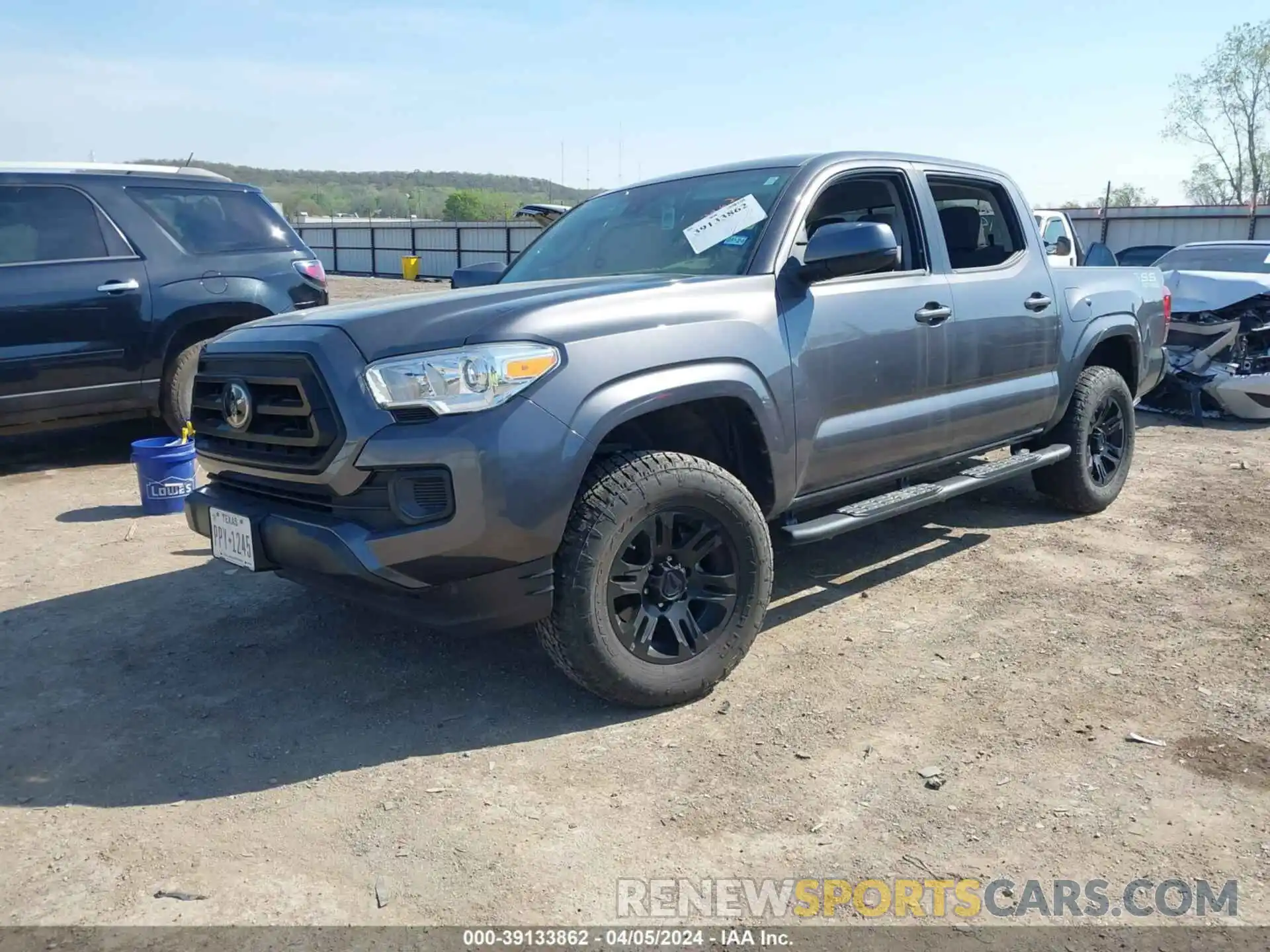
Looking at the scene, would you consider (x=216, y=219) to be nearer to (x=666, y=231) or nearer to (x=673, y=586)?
(x=666, y=231)

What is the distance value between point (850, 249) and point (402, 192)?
232 feet

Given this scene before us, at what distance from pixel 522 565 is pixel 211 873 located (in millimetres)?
1138

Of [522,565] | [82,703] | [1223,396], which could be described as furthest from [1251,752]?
[1223,396]

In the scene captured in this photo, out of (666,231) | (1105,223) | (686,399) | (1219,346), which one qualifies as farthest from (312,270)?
(1105,223)

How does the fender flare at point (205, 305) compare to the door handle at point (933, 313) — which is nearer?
the door handle at point (933, 313)

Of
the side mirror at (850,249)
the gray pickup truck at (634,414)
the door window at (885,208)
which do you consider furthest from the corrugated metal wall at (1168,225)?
the side mirror at (850,249)

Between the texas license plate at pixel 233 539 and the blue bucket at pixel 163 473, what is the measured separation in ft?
8.14

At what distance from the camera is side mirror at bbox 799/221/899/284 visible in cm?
359

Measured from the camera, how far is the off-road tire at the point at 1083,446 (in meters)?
5.54

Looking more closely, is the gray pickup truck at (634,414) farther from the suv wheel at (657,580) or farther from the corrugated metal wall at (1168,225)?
the corrugated metal wall at (1168,225)

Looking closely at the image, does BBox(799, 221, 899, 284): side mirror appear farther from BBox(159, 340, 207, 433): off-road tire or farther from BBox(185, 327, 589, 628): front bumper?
BBox(159, 340, 207, 433): off-road tire

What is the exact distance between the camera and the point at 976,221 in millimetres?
5242

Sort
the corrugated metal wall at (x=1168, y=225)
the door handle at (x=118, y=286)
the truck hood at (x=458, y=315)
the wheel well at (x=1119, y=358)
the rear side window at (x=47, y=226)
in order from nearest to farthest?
1. the truck hood at (x=458, y=315)
2. the wheel well at (x=1119, y=358)
3. the rear side window at (x=47, y=226)
4. the door handle at (x=118, y=286)
5. the corrugated metal wall at (x=1168, y=225)

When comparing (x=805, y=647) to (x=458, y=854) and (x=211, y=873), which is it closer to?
(x=458, y=854)
